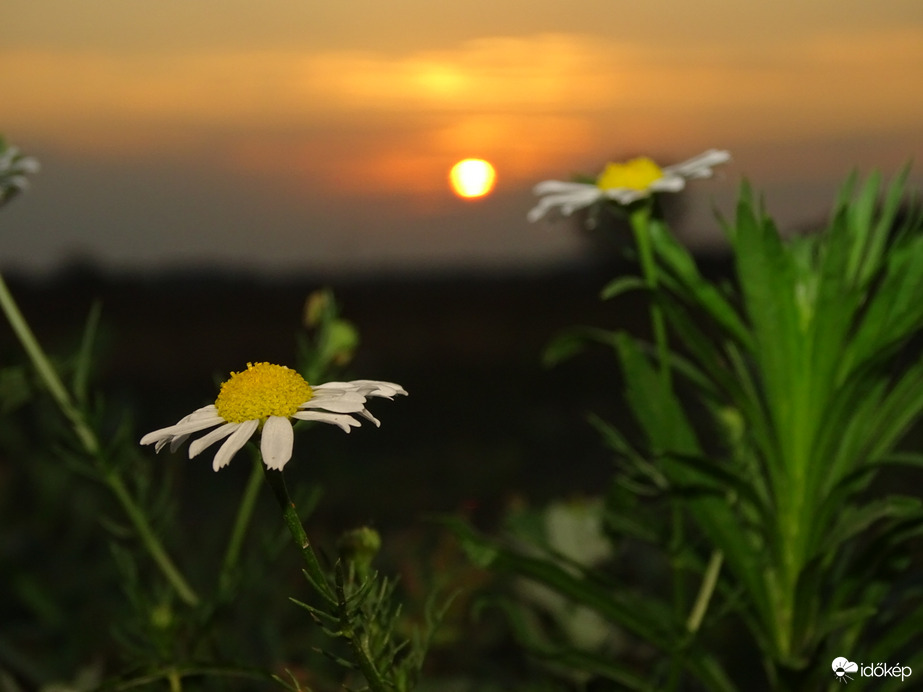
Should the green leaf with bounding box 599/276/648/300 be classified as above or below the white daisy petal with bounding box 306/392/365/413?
above

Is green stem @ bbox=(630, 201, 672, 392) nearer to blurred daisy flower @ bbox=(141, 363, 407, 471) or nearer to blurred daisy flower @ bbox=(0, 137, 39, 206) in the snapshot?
blurred daisy flower @ bbox=(141, 363, 407, 471)

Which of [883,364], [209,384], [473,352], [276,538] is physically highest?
[473,352]

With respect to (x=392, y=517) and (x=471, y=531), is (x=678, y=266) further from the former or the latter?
(x=392, y=517)

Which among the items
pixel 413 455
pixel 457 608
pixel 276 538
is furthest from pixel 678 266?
pixel 413 455

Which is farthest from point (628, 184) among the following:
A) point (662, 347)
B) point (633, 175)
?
point (662, 347)

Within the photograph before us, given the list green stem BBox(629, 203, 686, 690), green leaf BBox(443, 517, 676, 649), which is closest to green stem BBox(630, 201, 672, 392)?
green stem BBox(629, 203, 686, 690)

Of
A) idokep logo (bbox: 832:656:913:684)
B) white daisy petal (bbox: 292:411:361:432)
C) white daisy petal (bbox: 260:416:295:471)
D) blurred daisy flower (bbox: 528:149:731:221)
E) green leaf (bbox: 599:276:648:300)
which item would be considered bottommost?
idokep logo (bbox: 832:656:913:684)
